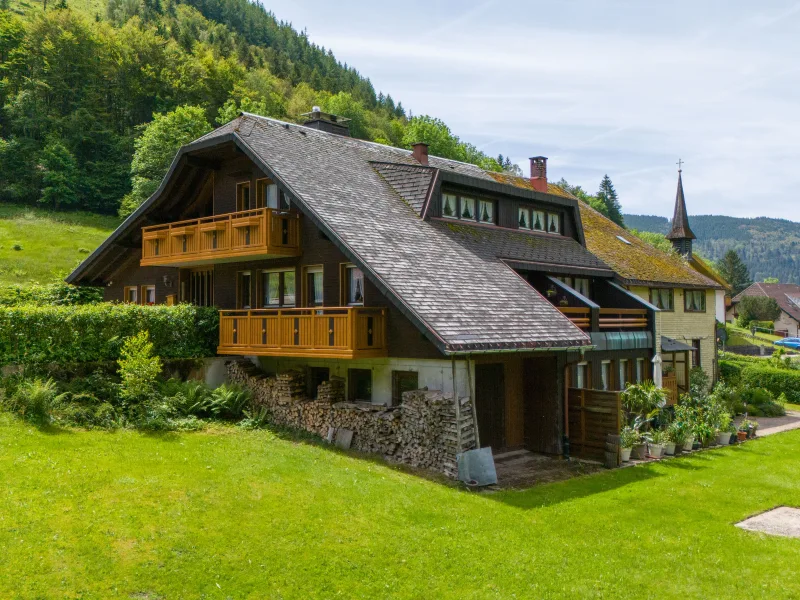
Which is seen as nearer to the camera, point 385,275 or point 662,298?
point 385,275

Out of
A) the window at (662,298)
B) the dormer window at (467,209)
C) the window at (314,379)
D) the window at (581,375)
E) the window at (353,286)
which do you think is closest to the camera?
the window at (353,286)

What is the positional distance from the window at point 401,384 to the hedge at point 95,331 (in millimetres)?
6981

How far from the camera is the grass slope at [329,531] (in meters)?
10.1

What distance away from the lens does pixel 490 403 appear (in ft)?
66.0

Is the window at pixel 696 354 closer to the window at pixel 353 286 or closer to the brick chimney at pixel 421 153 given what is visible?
the brick chimney at pixel 421 153

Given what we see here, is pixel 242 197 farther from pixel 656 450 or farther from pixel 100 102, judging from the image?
pixel 100 102

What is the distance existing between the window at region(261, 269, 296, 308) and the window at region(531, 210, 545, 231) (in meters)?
10.2

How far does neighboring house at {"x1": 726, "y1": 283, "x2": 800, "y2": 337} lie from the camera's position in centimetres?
9925

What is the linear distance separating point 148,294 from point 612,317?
58.4ft

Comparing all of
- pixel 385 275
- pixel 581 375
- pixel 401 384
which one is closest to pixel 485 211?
pixel 581 375

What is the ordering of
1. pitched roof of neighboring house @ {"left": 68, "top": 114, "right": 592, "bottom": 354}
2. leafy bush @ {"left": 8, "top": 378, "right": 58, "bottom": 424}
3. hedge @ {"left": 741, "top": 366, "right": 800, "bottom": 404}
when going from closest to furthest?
leafy bush @ {"left": 8, "top": 378, "right": 58, "bottom": 424} < pitched roof of neighboring house @ {"left": 68, "top": 114, "right": 592, "bottom": 354} < hedge @ {"left": 741, "top": 366, "right": 800, "bottom": 404}

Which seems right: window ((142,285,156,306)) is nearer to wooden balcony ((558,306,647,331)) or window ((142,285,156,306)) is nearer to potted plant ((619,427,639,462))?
wooden balcony ((558,306,647,331))

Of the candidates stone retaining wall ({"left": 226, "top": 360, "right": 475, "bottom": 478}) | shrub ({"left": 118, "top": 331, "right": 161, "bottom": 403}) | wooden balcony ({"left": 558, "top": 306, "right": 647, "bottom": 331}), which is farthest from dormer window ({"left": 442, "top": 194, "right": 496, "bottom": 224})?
shrub ({"left": 118, "top": 331, "right": 161, "bottom": 403})

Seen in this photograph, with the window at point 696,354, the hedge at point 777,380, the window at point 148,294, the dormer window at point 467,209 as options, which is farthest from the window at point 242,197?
the hedge at point 777,380
